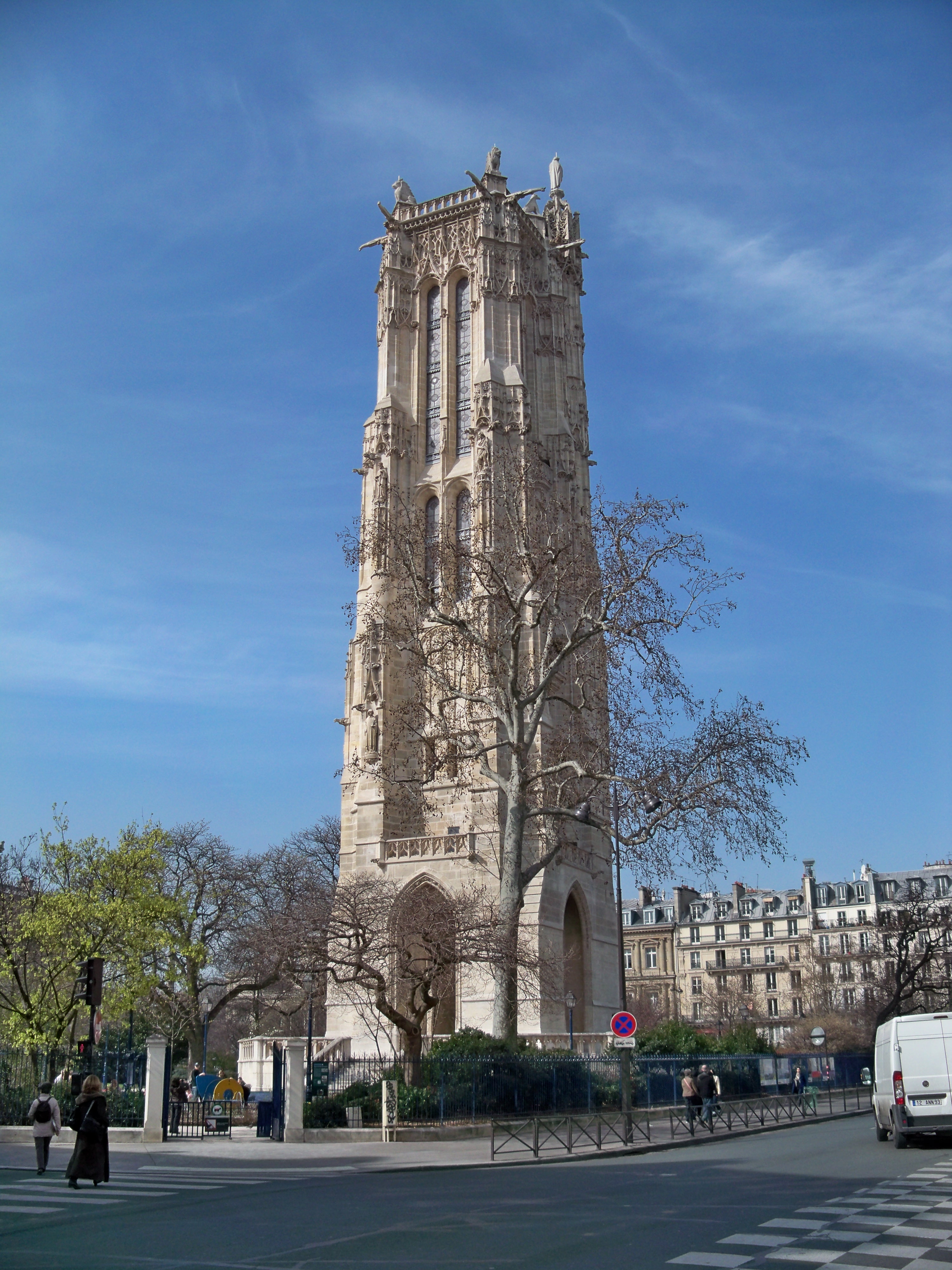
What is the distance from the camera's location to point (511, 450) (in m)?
36.2

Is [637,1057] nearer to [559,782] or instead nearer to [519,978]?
[519,978]

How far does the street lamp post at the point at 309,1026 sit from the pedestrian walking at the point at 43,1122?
6465 mm

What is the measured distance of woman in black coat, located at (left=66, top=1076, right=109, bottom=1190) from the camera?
483 inches

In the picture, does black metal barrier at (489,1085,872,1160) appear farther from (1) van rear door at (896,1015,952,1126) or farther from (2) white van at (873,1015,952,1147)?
(1) van rear door at (896,1015,952,1126)

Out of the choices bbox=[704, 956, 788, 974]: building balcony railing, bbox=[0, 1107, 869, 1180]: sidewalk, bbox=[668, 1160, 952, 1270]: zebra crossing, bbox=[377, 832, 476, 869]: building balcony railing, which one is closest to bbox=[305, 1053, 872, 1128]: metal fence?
bbox=[0, 1107, 869, 1180]: sidewalk

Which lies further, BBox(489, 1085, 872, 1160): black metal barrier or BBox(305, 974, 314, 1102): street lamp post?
BBox(305, 974, 314, 1102): street lamp post

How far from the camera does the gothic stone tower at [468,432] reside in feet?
A: 106

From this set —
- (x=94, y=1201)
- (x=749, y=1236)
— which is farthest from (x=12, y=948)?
(x=749, y=1236)

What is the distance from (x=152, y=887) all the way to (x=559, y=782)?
39.6ft

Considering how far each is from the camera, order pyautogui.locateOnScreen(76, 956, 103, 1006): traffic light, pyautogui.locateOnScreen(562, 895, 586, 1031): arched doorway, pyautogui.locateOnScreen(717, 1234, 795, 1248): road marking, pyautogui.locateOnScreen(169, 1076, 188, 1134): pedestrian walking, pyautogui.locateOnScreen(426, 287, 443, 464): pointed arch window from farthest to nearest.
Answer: pyautogui.locateOnScreen(426, 287, 443, 464): pointed arch window < pyautogui.locateOnScreen(562, 895, 586, 1031): arched doorway < pyautogui.locateOnScreen(169, 1076, 188, 1134): pedestrian walking < pyautogui.locateOnScreen(76, 956, 103, 1006): traffic light < pyautogui.locateOnScreen(717, 1234, 795, 1248): road marking

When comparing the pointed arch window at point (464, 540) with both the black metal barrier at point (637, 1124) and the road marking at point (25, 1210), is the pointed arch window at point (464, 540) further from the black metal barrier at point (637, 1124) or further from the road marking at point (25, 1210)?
the road marking at point (25, 1210)

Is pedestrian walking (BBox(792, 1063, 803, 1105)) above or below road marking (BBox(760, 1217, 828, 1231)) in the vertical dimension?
below

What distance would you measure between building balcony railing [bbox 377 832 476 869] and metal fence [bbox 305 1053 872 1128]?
27.6 feet

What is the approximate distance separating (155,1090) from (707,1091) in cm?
1022
